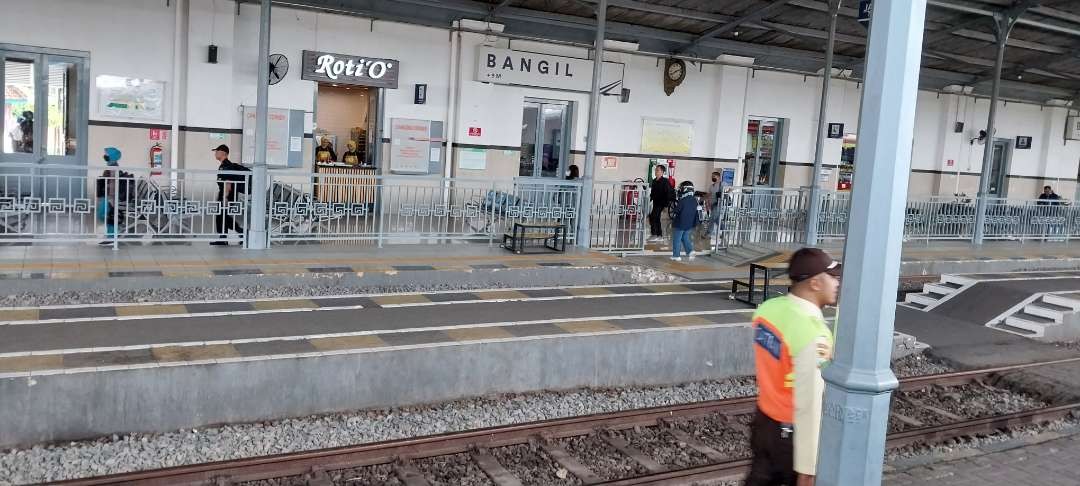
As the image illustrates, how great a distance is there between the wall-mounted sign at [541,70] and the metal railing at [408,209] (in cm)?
428

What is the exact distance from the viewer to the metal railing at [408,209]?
39.7 ft

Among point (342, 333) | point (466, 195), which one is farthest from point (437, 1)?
point (342, 333)

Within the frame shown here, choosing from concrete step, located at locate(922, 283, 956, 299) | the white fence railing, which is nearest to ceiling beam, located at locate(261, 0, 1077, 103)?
the white fence railing

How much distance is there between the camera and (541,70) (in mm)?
18172

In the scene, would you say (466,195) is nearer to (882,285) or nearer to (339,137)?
(339,137)

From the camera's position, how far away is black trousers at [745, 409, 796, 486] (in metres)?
3.83

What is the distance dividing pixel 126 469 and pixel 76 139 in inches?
402

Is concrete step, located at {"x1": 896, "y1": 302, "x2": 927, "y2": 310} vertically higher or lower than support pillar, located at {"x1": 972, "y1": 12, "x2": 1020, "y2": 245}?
lower

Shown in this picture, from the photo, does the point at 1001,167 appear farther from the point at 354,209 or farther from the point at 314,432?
the point at 314,432

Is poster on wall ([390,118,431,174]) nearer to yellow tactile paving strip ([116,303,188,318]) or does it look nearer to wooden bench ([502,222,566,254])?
wooden bench ([502,222,566,254])

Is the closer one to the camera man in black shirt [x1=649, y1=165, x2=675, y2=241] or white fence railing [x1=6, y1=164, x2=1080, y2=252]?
white fence railing [x1=6, y1=164, x2=1080, y2=252]

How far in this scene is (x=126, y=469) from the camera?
582cm

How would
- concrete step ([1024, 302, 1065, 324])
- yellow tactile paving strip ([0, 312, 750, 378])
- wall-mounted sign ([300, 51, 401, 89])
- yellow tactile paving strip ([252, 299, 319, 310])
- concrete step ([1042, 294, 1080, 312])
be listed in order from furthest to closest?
wall-mounted sign ([300, 51, 401, 89]) < concrete step ([1042, 294, 1080, 312]) < concrete step ([1024, 302, 1065, 324]) < yellow tactile paving strip ([252, 299, 319, 310]) < yellow tactile paving strip ([0, 312, 750, 378])

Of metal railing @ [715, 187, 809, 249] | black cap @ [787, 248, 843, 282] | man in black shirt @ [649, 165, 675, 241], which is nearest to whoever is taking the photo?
black cap @ [787, 248, 843, 282]
